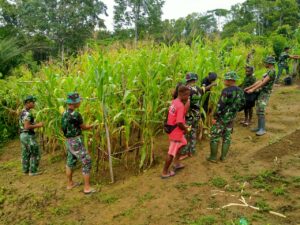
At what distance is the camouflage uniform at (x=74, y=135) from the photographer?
12.3ft

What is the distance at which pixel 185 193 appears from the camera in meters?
3.59

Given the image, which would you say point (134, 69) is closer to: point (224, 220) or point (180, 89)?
point (180, 89)

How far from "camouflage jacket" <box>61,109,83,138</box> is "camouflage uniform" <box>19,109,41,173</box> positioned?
3.55ft

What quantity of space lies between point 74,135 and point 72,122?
0.60 feet

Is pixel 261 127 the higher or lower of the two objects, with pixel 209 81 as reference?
lower

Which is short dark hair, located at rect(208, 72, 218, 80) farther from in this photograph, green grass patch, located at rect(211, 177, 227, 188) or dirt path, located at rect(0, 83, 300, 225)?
green grass patch, located at rect(211, 177, 227, 188)

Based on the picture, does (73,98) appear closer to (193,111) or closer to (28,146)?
(28,146)

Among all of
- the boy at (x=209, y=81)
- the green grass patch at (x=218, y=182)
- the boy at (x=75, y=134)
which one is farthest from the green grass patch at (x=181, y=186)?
the boy at (x=209, y=81)

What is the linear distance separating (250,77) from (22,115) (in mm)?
4059

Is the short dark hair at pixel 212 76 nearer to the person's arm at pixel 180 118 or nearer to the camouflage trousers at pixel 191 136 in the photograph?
the camouflage trousers at pixel 191 136

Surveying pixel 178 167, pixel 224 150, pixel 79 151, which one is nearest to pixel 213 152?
pixel 224 150

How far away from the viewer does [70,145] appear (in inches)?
151

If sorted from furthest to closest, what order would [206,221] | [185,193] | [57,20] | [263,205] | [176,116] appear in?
1. [57,20]
2. [176,116]
3. [185,193]
4. [263,205]
5. [206,221]

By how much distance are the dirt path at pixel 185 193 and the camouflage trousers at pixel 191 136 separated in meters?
0.16
